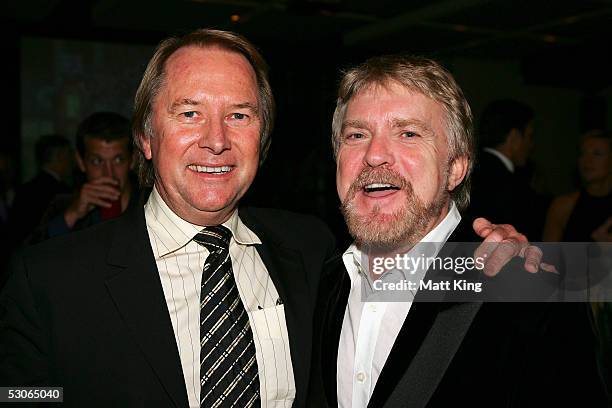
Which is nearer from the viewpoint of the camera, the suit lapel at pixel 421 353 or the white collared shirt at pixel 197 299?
the suit lapel at pixel 421 353

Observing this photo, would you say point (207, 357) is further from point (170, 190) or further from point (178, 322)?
point (170, 190)

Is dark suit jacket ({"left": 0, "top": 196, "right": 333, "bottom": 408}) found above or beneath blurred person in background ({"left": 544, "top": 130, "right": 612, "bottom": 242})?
beneath

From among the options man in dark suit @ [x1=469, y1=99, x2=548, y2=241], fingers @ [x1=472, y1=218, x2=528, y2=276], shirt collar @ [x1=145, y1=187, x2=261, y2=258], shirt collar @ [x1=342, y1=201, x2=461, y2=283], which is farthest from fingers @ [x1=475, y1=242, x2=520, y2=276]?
man in dark suit @ [x1=469, y1=99, x2=548, y2=241]

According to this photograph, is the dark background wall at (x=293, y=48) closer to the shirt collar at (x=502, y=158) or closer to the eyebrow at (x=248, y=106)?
the shirt collar at (x=502, y=158)

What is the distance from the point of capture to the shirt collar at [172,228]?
6.15ft

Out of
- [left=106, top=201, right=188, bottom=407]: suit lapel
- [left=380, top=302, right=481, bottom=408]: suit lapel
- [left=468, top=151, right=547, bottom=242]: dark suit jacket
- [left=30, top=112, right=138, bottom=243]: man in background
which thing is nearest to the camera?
[left=380, top=302, right=481, bottom=408]: suit lapel

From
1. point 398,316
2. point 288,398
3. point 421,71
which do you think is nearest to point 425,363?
point 398,316

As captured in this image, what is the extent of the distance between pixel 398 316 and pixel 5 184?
17.4 ft

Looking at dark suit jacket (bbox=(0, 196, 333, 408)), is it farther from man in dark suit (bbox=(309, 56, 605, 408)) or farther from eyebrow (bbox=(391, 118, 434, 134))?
eyebrow (bbox=(391, 118, 434, 134))

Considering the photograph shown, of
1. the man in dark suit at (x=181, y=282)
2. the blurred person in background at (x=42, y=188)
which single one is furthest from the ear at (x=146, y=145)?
the blurred person in background at (x=42, y=188)

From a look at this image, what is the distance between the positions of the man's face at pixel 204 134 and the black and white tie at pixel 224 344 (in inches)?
5.7

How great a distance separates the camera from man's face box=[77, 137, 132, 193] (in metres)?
3.06

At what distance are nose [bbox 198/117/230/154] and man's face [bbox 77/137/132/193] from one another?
126 cm

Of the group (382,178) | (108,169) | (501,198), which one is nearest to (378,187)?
(382,178)
